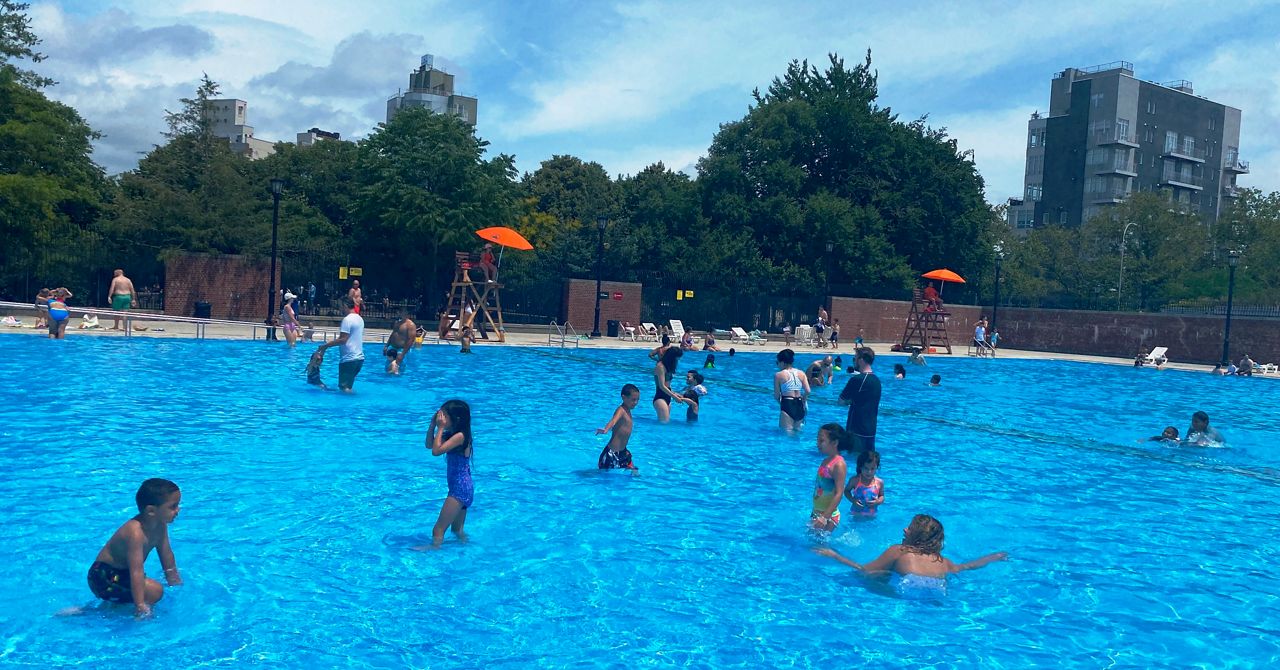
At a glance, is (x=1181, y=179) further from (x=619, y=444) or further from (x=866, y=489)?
(x=866, y=489)

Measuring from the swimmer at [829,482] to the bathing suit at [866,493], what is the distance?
27.4 inches

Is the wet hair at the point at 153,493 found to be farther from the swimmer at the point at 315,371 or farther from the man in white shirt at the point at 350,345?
the swimmer at the point at 315,371

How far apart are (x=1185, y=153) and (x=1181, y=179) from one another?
8.08 ft

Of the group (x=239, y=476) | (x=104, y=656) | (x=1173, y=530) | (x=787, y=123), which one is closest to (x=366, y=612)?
(x=104, y=656)

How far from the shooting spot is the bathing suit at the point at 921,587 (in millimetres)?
7613

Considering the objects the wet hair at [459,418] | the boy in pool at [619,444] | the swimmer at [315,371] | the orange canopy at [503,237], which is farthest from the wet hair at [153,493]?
the orange canopy at [503,237]

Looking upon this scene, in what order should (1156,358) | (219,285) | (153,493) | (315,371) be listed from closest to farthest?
(153,493), (315,371), (219,285), (1156,358)

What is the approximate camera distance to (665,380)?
15.9 m

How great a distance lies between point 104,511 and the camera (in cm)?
905

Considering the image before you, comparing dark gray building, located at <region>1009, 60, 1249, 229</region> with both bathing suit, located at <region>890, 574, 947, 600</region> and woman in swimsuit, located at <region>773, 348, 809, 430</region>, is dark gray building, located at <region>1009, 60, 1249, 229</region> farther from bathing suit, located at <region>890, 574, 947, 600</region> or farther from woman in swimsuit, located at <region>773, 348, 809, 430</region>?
bathing suit, located at <region>890, 574, 947, 600</region>

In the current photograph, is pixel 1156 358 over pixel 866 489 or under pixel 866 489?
over

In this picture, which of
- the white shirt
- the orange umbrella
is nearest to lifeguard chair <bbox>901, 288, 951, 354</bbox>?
the orange umbrella

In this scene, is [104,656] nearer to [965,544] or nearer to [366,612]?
[366,612]

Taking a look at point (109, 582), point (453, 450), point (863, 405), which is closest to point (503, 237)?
point (863, 405)
